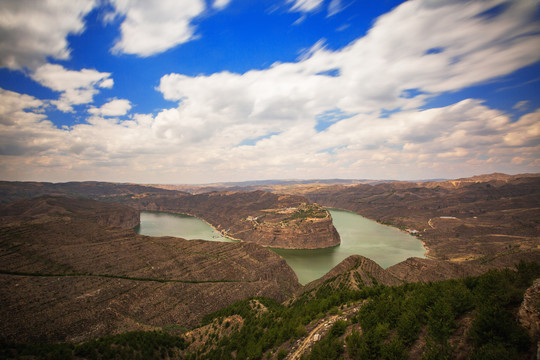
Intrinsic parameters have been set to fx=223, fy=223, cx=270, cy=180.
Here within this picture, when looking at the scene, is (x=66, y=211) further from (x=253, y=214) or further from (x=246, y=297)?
(x=246, y=297)

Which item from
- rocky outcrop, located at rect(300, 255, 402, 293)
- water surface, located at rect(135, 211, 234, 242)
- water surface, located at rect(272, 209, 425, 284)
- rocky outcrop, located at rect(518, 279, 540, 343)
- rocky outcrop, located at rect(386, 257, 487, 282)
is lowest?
water surface, located at rect(272, 209, 425, 284)

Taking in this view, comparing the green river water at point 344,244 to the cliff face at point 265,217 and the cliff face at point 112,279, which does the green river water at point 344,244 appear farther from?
the cliff face at point 112,279

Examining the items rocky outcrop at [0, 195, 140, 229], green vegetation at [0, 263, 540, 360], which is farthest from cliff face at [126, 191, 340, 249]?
green vegetation at [0, 263, 540, 360]

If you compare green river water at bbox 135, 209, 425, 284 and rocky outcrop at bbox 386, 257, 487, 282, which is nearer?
rocky outcrop at bbox 386, 257, 487, 282

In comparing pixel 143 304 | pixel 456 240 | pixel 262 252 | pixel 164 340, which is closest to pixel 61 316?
pixel 143 304

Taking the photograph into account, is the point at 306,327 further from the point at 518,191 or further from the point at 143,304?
the point at 518,191

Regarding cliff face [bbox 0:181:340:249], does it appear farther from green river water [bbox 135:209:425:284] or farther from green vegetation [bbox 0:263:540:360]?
green vegetation [bbox 0:263:540:360]
